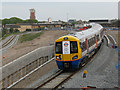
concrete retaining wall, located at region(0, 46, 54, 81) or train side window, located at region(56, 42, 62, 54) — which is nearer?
train side window, located at region(56, 42, 62, 54)

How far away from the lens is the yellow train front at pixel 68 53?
13.8 meters

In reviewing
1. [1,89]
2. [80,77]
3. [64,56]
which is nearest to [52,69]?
[64,56]

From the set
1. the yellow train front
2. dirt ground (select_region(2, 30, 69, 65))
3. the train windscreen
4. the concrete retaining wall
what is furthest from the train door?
dirt ground (select_region(2, 30, 69, 65))

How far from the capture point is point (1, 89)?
474 inches

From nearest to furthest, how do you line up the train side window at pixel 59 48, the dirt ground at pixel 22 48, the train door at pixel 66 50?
the train door at pixel 66 50, the train side window at pixel 59 48, the dirt ground at pixel 22 48

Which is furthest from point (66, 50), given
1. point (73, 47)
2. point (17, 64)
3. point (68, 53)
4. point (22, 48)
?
point (22, 48)

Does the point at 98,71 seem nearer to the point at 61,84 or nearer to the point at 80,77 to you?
the point at 80,77

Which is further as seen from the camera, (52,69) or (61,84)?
(52,69)

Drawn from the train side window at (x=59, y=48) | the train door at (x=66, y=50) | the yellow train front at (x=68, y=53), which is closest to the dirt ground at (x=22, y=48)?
the train side window at (x=59, y=48)

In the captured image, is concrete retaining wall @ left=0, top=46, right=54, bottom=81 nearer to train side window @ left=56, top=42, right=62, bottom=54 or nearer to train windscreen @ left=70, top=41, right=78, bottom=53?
train side window @ left=56, top=42, right=62, bottom=54

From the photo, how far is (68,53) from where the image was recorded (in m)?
13.8

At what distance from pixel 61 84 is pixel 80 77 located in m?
1.82

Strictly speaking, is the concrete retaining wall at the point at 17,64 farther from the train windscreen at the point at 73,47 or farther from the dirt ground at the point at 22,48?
the train windscreen at the point at 73,47

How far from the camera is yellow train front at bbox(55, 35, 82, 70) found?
45.3 ft
